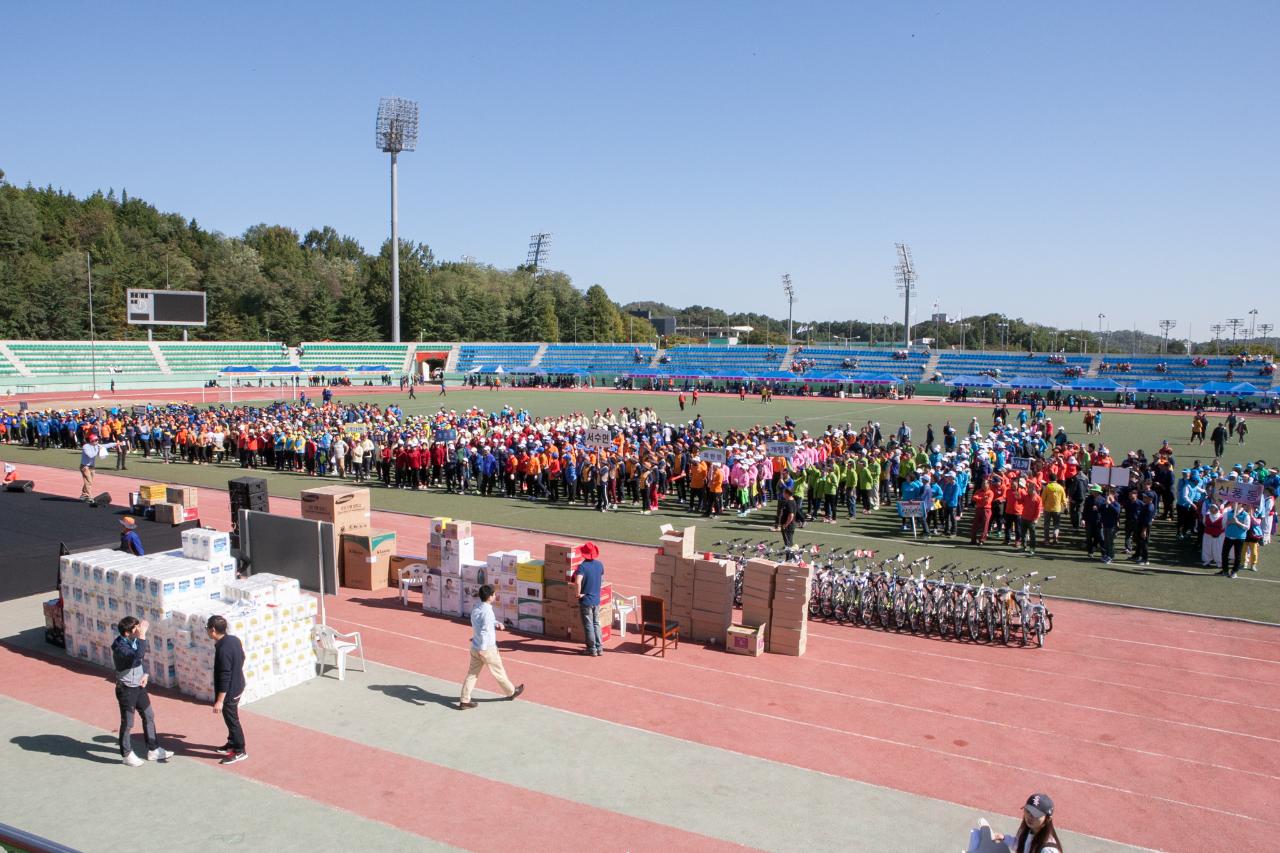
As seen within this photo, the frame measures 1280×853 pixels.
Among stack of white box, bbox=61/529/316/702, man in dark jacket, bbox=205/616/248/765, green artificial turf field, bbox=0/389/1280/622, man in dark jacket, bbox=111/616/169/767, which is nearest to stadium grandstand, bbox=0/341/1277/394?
green artificial turf field, bbox=0/389/1280/622

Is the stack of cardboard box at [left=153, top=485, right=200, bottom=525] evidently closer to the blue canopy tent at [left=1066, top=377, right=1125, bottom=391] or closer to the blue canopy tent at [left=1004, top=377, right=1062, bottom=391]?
the blue canopy tent at [left=1004, top=377, right=1062, bottom=391]

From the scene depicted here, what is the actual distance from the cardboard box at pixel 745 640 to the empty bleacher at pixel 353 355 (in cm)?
7570

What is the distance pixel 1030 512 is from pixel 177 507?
17.5m

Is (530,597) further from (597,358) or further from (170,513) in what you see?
(597,358)

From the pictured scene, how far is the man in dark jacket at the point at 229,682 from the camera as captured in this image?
8406mm

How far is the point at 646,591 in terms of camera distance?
15.0 metres

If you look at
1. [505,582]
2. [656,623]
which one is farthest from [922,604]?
[505,582]

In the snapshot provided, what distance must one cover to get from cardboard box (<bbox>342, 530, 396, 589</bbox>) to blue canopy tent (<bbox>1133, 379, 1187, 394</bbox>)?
5678cm

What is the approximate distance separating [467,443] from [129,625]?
17859 mm

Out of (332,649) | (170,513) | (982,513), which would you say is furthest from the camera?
(982,513)

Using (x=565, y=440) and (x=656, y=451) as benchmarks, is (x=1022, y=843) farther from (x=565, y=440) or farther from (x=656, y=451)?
(x=565, y=440)

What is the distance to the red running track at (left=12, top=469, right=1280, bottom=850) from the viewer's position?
8.23m

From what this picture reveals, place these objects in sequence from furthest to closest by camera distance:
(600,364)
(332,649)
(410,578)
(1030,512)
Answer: (600,364) < (1030,512) < (410,578) < (332,649)

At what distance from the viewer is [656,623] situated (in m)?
11.9
